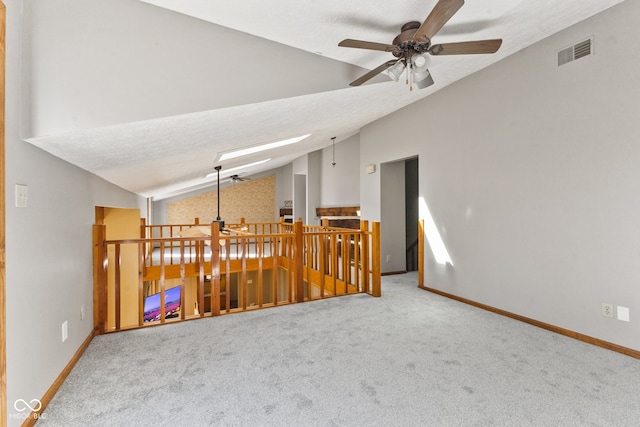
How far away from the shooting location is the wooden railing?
3.02m

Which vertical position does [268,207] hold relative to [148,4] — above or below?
below

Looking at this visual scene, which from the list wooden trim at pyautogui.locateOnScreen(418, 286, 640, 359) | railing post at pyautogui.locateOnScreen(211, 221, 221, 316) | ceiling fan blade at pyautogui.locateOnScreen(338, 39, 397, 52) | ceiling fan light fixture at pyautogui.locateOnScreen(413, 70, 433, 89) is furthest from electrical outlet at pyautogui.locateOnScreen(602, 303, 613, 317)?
railing post at pyautogui.locateOnScreen(211, 221, 221, 316)

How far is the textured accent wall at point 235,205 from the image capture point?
9719 mm

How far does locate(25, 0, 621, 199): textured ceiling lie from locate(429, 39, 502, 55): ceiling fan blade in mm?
251

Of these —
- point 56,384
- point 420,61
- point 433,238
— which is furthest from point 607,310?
point 56,384

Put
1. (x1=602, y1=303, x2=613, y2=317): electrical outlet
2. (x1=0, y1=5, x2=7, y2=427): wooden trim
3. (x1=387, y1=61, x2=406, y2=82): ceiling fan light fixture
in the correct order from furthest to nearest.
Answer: (x1=602, y1=303, x2=613, y2=317): electrical outlet, (x1=387, y1=61, x2=406, y2=82): ceiling fan light fixture, (x1=0, y1=5, x2=7, y2=427): wooden trim

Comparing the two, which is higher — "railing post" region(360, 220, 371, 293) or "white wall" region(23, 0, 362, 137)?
"white wall" region(23, 0, 362, 137)

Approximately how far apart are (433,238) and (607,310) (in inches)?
79.4

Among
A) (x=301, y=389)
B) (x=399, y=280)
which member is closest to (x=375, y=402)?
(x=301, y=389)

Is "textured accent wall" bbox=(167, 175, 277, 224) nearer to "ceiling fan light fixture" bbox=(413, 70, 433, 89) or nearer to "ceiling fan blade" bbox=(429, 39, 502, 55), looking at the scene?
"ceiling fan light fixture" bbox=(413, 70, 433, 89)

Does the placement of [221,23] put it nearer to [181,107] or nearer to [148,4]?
[148,4]

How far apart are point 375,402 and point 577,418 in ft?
3.65

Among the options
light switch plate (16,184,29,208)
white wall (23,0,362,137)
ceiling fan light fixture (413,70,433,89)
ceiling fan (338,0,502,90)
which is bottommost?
light switch plate (16,184,29,208)

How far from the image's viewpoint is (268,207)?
10.7 m
